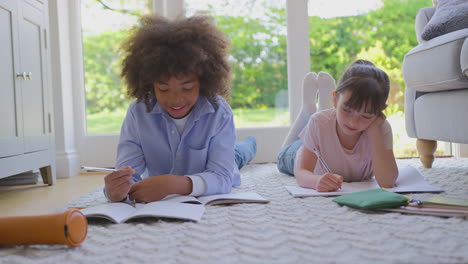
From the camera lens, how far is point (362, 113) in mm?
1282

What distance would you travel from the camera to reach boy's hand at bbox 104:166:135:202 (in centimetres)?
109

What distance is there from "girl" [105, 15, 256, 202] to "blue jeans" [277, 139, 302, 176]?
509 millimetres

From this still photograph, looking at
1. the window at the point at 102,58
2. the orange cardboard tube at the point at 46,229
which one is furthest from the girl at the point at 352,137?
the window at the point at 102,58

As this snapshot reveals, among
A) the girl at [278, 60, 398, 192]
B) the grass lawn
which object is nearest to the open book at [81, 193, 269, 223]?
the girl at [278, 60, 398, 192]

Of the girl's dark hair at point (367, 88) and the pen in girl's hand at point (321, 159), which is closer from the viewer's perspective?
the girl's dark hair at point (367, 88)

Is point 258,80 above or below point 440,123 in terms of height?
above

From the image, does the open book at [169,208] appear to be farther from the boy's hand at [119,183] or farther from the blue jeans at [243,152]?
the blue jeans at [243,152]

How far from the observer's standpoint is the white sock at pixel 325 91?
1887mm

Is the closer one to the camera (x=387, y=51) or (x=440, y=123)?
(x=440, y=123)

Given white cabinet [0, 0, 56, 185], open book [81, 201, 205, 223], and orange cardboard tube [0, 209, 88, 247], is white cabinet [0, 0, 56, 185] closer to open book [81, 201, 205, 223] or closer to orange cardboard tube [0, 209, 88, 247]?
open book [81, 201, 205, 223]

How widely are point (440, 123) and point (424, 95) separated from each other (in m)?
0.20

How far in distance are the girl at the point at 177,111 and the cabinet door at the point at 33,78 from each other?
680 mm

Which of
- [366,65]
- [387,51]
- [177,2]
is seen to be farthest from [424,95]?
[177,2]

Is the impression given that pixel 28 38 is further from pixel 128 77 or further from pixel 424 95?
pixel 424 95
